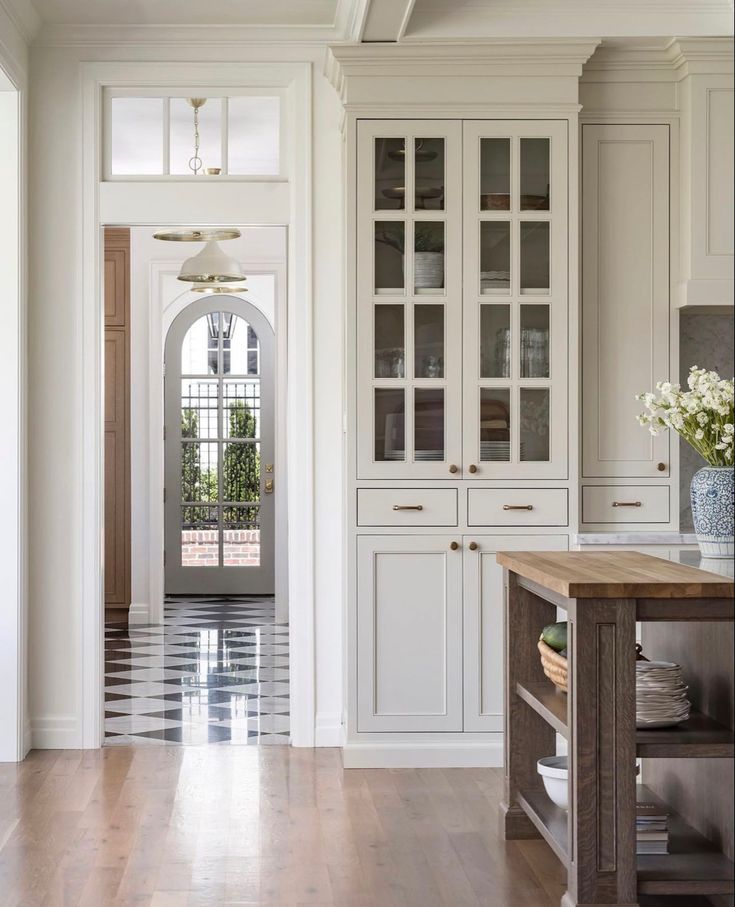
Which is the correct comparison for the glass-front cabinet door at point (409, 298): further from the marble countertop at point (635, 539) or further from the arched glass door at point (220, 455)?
the arched glass door at point (220, 455)

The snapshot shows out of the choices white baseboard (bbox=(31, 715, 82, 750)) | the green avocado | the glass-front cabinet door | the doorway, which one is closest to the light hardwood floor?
white baseboard (bbox=(31, 715, 82, 750))

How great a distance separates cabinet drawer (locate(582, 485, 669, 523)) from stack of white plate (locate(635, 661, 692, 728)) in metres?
1.67

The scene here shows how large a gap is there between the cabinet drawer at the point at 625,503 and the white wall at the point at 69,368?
3.29 ft

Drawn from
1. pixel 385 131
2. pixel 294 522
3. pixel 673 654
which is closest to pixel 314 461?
pixel 294 522

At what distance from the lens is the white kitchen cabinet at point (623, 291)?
4.41 meters

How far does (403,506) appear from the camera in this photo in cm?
428

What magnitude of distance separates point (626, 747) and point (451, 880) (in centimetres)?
75

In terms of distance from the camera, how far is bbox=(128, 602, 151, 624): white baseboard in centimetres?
812

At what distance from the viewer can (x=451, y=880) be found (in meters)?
3.08

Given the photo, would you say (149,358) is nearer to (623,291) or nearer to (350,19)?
(350,19)

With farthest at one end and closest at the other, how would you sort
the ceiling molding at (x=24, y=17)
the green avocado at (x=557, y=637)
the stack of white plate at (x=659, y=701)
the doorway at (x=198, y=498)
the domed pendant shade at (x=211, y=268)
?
the domed pendant shade at (x=211, y=268) → the doorway at (x=198, y=498) → the ceiling molding at (x=24, y=17) → the green avocado at (x=557, y=637) → the stack of white plate at (x=659, y=701)

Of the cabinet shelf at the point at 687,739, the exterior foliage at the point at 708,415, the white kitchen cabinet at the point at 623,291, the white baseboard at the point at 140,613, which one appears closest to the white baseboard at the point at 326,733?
the white kitchen cabinet at the point at 623,291

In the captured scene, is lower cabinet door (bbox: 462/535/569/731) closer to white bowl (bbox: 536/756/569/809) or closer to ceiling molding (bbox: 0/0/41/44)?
white bowl (bbox: 536/756/569/809)

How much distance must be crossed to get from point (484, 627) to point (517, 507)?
47 centimetres
